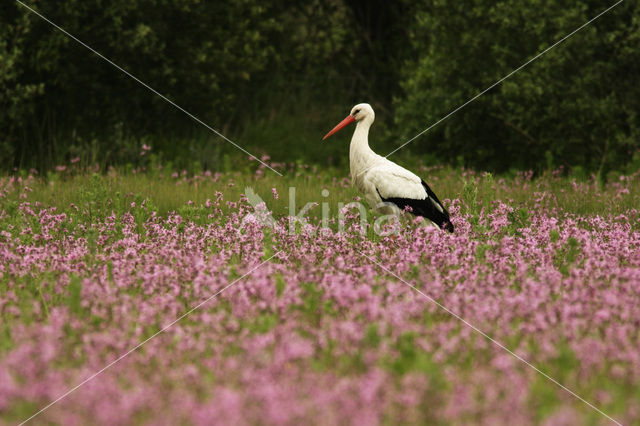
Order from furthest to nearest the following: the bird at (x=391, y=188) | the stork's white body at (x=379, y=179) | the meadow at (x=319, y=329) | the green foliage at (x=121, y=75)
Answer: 1. the green foliage at (x=121, y=75)
2. the stork's white body at (x=379, y=179)
3. the bird at (x=391, y=188)
4. the meadow at (x=319, y=329)

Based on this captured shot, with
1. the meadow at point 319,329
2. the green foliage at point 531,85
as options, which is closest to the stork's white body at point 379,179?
the meadow at point 319,329

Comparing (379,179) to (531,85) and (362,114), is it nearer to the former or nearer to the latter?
(362,114)

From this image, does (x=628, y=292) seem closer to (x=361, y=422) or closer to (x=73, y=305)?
(x=361, y=422)

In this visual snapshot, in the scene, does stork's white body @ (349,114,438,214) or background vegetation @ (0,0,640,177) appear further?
background vegetation @ (0,0,640,177)

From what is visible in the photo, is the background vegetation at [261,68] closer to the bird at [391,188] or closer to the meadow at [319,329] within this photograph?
the bird at [391,188]

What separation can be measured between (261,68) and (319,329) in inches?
575

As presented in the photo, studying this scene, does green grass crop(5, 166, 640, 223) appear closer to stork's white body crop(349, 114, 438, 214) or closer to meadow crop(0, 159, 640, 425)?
stork's white body crop(349, 114, 438, 214)

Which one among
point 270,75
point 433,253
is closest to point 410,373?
point 433,253

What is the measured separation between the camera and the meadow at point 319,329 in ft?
11.8

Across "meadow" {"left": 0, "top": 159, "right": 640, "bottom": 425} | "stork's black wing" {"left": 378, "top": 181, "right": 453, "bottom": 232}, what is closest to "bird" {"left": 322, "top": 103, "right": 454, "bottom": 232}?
"stork's black wing" {"left": 378, "top": 181, "right": 453, "bottom": 232}

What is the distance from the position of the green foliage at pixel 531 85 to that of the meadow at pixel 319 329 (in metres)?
7.50

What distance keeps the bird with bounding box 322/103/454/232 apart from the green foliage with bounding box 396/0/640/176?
224 inches

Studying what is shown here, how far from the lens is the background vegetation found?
49.2 ft

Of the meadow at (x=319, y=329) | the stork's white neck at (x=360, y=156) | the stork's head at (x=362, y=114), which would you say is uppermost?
the meadow at (x=319, y=329)
